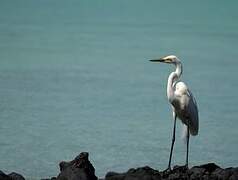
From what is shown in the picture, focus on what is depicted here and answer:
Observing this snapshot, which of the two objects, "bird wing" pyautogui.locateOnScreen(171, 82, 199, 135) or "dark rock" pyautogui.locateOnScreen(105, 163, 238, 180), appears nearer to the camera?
"dark rock" pyautogui.locateOnScreen(105, 163, 238, 180)

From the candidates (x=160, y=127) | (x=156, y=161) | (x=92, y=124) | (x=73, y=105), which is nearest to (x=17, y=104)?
(x=73, y=105)

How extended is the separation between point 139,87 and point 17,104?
1.51 m

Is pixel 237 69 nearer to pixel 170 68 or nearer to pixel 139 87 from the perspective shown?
pixel 170 68

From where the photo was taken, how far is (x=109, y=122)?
748cm

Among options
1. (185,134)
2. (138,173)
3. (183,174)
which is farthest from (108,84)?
(138,173)

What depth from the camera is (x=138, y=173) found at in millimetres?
4852

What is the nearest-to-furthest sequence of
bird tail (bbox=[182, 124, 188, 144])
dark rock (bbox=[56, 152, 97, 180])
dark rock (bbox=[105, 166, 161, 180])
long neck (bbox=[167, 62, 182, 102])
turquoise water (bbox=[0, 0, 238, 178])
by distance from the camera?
1. dark rock (bbox=[105, 166, 161, 180])
2. dark rock (bbox=[56, 152, 97, 180])
3. long neck (bbox=[167, 62, 182, 102])
4. bird tail (bbox=[182, 124, 188, 144])
5. turquoise water (bbox=[0, 0, 238, 178])

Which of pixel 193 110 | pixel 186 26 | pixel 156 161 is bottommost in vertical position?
pixel 156 161

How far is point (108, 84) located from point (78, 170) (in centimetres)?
427

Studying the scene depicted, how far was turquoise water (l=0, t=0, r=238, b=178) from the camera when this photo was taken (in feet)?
21.6

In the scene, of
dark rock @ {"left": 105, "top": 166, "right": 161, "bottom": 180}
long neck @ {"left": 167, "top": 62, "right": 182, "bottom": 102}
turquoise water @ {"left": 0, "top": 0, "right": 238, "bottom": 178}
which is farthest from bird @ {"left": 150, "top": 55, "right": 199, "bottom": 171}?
dark rock @ {"left": 105, "top": 166, "right": 161, "bottom": 180}

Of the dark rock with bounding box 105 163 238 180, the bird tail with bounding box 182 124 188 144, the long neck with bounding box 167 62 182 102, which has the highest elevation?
the long neck with bounding box 167 62 182 102

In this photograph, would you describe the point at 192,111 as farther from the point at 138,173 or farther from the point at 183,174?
the point at 138,173

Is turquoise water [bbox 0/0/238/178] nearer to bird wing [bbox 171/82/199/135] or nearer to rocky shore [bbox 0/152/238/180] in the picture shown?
bird wing [bbox 171/82/199/135]
